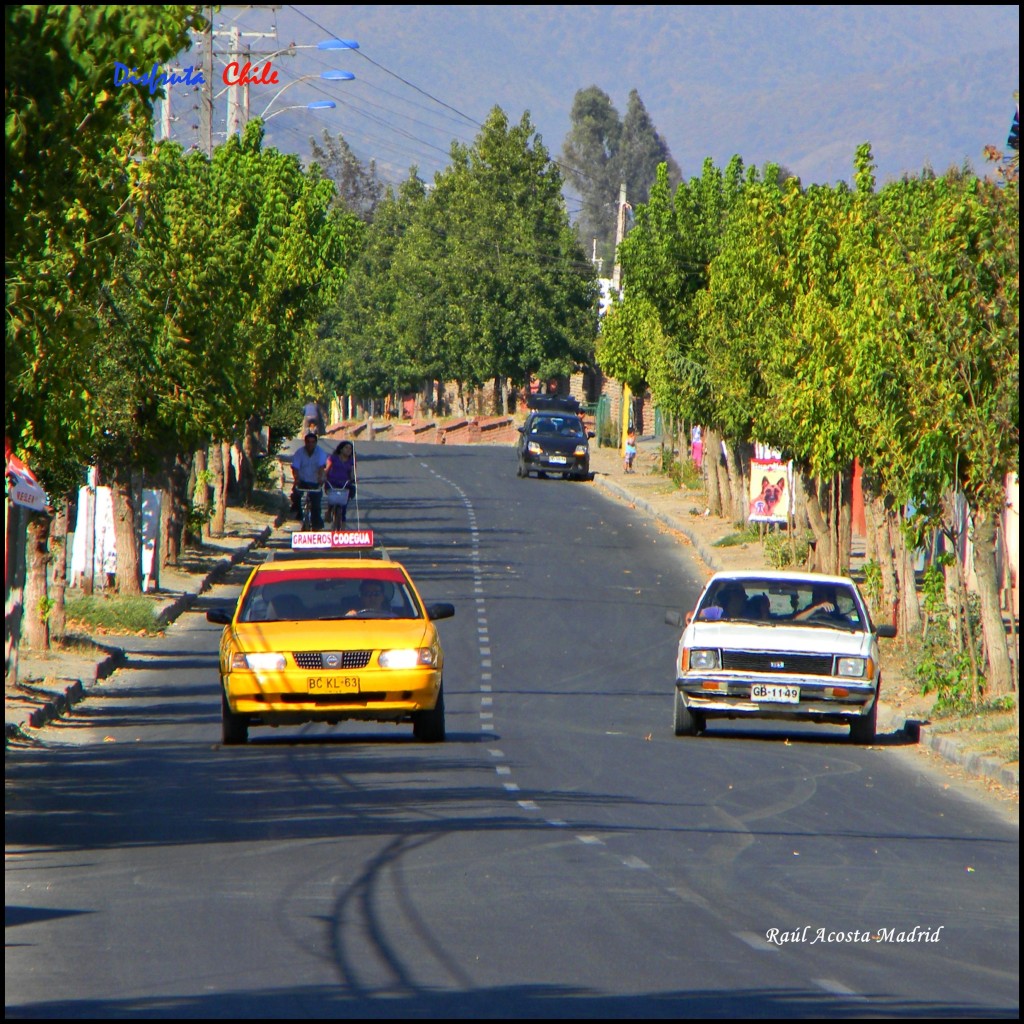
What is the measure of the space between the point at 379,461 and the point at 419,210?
1655 inches

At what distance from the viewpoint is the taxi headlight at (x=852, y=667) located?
18.3 m

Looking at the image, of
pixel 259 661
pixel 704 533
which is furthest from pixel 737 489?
pixel 259 661

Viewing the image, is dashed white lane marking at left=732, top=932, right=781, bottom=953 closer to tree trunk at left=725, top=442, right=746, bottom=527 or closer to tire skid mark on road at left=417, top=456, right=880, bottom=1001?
tire skid mark on road at left=417, top=456, right=880, bottom=1001

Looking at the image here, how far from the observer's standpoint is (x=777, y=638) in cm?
1855

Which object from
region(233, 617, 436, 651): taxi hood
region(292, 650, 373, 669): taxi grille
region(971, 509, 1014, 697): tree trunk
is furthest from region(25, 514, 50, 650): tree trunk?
region(971, 509, 1014, 697): tree trunk

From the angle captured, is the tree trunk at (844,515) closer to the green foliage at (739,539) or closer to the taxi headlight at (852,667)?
the green foliage at (739,539)

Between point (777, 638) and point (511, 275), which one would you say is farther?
point (511, 275)

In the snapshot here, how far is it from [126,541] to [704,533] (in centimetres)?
1735

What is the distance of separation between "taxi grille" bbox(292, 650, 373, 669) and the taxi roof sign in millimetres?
3638

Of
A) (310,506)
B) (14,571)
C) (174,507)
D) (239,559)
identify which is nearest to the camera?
(14,571)

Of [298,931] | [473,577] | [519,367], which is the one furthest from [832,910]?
[519,367]

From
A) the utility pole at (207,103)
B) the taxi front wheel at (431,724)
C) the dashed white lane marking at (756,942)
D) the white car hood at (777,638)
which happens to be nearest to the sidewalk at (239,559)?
the white car hood at (777,638)

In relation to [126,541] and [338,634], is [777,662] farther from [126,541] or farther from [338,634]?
[126,541]

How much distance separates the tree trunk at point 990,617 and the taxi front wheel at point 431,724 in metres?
6.27
